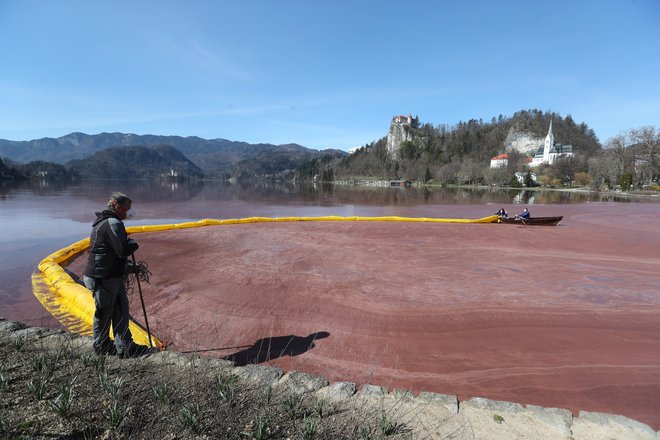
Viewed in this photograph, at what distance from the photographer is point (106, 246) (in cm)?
425

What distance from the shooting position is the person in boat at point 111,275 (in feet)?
13.8

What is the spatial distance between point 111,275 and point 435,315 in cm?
602

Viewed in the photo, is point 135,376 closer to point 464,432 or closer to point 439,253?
point 464,432

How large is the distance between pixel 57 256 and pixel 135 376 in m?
9.38

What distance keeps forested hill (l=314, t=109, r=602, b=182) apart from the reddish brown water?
345 feet

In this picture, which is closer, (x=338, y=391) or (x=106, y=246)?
(x=338, y=391)

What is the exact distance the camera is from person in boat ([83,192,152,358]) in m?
4.20

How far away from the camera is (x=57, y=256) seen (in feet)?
34.4

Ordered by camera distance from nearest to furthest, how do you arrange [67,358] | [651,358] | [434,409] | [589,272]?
[434,409], [67,358], [651,358], [589,272]

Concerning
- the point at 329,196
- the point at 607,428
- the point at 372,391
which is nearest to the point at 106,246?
the point at 372,391

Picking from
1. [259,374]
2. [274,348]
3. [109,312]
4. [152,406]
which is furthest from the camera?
[274,348]

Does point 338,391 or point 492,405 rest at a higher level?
point 338,391

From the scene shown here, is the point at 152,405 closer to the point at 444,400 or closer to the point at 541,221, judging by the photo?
the point at 444,400

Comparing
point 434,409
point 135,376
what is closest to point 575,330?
point 434,409
